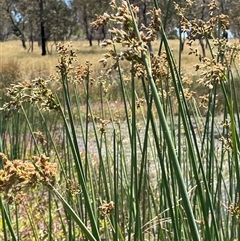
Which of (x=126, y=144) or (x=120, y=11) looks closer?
(x=120, y=11)

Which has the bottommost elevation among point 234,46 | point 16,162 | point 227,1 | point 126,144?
point 126,144

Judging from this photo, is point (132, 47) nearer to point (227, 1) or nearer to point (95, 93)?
point (95, 93)

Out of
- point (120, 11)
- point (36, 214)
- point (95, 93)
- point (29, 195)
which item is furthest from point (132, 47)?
point (95, 93)

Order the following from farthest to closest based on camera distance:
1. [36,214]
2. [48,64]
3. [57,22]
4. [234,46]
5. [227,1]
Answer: [57,22] → [227,1] → [48,64] → [36,214] → [234,46]

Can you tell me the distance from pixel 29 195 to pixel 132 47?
2.87 meters

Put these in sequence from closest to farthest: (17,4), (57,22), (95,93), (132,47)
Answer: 1. (132,47)
2. (95,93)
3. (57,22)
4. (17,4)

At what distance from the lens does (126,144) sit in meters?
5.11

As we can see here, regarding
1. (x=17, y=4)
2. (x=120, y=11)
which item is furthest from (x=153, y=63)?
(x=17, y=4)

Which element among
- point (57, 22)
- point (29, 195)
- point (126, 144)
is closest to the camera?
point (29, 195)

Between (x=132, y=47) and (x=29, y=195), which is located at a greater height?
(x=132, y=47)

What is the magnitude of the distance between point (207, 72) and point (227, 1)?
1531cm

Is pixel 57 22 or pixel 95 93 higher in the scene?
pixel 57 22

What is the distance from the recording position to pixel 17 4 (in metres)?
25.2

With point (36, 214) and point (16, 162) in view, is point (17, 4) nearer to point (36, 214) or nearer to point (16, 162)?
point (36, 214)
